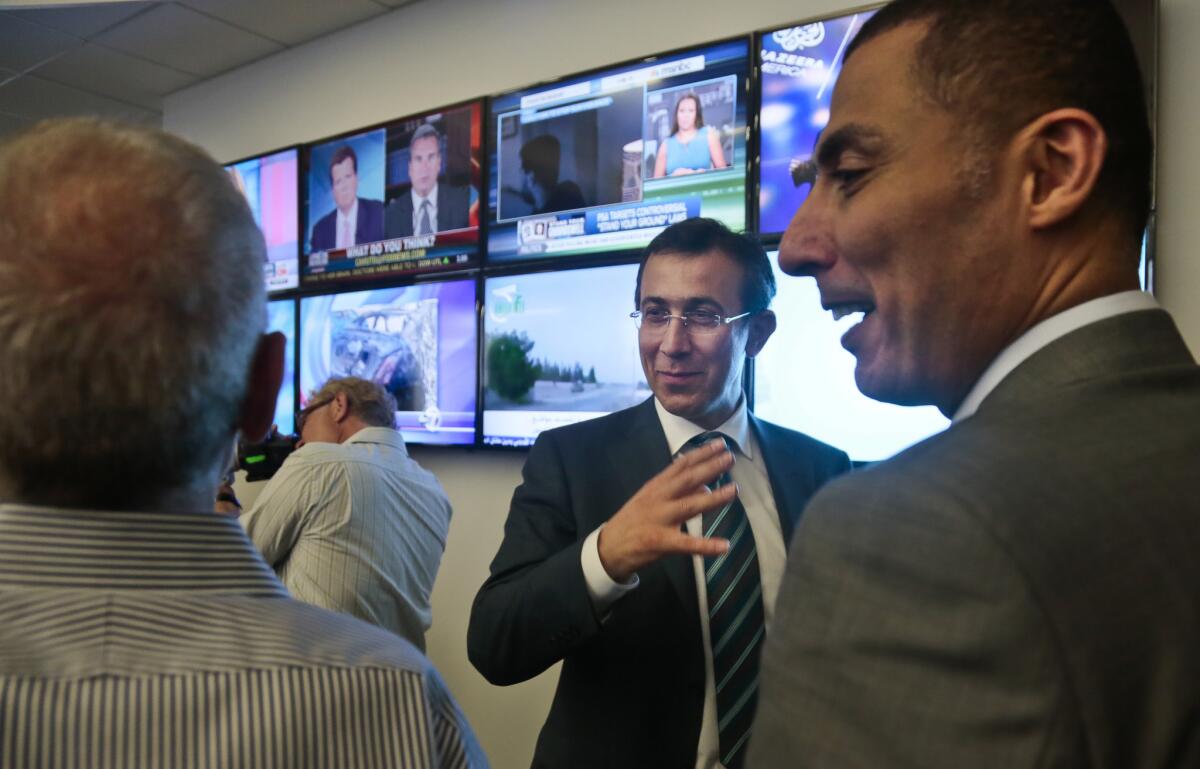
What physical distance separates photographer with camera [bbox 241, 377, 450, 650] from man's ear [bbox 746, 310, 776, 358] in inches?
49.6

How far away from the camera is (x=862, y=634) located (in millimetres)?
503

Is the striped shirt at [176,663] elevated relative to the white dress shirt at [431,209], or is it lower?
lower

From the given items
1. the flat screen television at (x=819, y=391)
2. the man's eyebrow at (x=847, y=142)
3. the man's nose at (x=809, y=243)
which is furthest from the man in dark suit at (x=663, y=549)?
the flat screen television at (x=819, y=391)

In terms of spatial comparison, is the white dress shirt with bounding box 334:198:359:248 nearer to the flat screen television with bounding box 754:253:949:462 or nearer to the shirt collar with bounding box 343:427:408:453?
the shirt collar with bounding box 343:427:408:453

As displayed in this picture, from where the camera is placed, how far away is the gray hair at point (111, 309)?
61 cm

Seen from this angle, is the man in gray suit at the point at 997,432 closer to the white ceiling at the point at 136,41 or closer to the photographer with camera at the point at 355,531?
the photographer with camera at the point at 355,531

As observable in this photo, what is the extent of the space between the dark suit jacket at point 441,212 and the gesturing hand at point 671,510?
2356mm

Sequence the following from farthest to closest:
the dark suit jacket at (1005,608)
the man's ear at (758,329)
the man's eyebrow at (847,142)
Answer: the man's ear at (758,329), the man's eyebrow at (847,142), the dark suit jacket at (1005,608)

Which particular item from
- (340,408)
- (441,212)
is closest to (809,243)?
(340,408)

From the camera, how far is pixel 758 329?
1688mm

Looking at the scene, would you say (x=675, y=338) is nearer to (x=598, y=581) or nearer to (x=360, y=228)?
(x=598, y=581)

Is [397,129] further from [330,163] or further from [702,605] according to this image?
[702,605]

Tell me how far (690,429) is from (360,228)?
2.58m

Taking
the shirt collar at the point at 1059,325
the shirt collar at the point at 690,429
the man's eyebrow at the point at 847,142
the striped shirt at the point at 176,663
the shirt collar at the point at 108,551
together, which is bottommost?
the striped shirt at the point at 176,663
